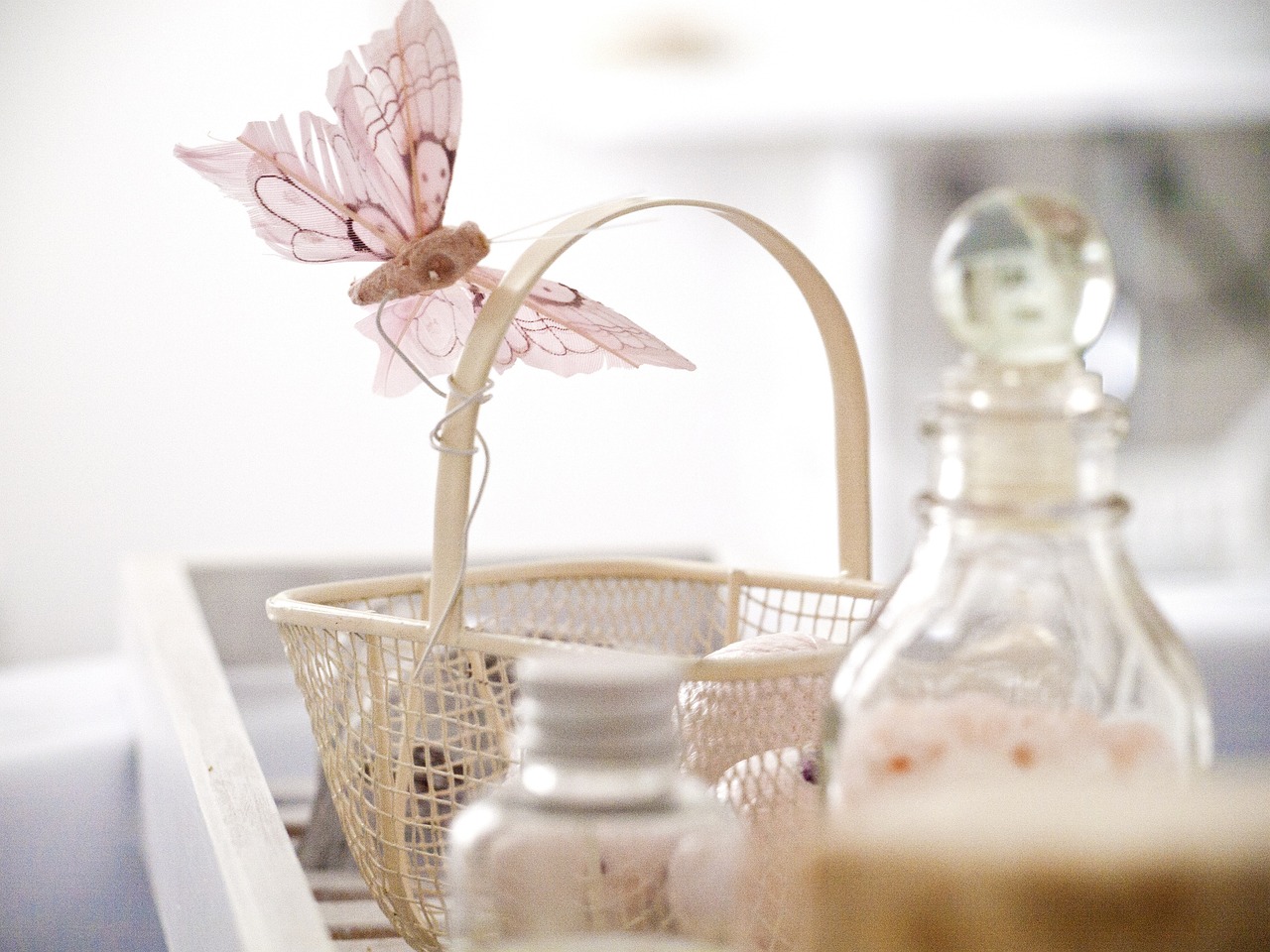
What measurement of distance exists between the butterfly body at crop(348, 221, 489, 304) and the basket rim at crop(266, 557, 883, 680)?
10cm

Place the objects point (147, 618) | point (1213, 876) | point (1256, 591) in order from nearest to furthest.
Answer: point (1213, 876)
point (147, 618)
point (1256, 591)

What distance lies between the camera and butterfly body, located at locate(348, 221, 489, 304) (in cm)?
40

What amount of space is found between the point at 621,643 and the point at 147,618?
1.06 feet

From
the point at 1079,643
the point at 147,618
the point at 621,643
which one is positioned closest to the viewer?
the point at 1079,643

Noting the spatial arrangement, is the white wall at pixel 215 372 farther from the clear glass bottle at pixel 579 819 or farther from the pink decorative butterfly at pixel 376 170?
the clear glass bottle at pixel 579 819

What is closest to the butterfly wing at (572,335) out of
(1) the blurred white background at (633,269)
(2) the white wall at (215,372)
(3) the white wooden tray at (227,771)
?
(3) the white wooden tray at (227,771)

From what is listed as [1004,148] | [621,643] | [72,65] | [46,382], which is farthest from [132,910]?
[1004,148]

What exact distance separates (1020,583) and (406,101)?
232 mm

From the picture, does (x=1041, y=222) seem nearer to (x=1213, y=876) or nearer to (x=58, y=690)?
(x=1213, y=876)

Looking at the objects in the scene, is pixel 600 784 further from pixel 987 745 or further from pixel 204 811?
pixel 204 811

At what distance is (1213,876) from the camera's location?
17 centimetres

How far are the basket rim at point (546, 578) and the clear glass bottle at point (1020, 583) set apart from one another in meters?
0.07

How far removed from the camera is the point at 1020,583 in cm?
27

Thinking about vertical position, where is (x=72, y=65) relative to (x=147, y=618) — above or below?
above
